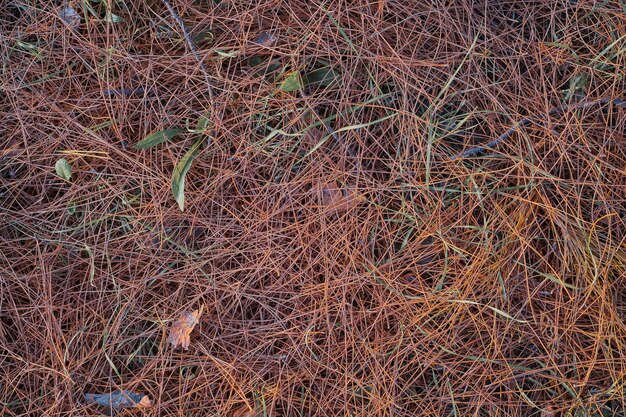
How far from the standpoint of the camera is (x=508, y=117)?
6.40 feet

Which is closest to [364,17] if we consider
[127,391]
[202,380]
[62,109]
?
[62,109]

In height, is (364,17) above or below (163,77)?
above

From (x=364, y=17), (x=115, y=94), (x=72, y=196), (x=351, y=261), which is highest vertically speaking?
(x=364, y=17)

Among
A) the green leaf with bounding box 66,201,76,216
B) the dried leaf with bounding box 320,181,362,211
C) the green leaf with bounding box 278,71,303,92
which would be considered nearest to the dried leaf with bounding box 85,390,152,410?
the green leaf with bounding box 66,201,76,216

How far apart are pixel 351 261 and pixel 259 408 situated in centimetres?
59

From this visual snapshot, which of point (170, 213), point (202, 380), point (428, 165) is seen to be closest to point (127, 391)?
point (202, 380)

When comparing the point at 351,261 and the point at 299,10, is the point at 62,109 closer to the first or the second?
the point at 299,10

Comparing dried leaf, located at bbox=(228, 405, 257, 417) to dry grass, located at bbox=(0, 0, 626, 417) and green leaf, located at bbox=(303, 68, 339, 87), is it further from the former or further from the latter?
green leaf, located at bbox=(303, 68, 339, 87)

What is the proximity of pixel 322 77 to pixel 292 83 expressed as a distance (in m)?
0.12

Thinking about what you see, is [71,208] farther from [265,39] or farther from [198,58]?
[265,39]

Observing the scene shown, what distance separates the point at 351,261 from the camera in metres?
1.94

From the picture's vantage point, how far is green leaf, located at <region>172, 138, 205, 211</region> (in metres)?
1.94

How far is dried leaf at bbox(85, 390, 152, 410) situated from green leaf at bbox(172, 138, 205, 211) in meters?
0.67

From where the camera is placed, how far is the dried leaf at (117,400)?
1.95 meters
